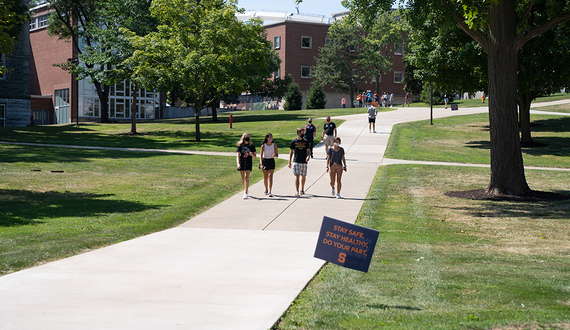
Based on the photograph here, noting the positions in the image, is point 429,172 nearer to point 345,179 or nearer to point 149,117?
point 345,179

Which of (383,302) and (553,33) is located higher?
(553,33)

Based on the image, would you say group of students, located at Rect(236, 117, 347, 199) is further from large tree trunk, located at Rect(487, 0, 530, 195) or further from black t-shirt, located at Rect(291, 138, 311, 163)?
large tree trunk, located at Rect(487, 0, 530, 195)

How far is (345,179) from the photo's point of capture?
18.9 m

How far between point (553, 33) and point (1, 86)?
46127 millimetres

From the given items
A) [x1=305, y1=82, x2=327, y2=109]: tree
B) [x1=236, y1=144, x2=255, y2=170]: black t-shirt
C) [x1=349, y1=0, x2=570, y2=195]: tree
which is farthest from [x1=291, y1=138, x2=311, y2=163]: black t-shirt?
[x1=305, y1=82, x2=327, y2=109]: tree

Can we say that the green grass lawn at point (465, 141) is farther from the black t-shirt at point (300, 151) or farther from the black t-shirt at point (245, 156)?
the black t-shirt at point (245, 156)

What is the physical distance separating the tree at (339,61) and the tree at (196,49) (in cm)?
3855

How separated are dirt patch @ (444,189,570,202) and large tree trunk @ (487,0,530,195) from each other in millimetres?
234

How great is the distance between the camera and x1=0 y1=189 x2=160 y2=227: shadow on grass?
1181cm

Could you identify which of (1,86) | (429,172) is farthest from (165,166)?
(1,86)

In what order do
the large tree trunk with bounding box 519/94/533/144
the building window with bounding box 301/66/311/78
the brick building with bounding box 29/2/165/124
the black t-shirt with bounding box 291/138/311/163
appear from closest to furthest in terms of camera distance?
the black t-shirt with bounding box 291/138/311/163, the large tree trunk with bounding box 519/94/533/144, the brick building with bounding box 29/2/165/124, the building window with bounding box 301/66/311/78

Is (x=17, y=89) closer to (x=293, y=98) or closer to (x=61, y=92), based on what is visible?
(x=61, y=92)

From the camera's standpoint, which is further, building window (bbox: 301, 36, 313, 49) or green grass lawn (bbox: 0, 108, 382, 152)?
building window (bbox: 301, 36, 313, 49)

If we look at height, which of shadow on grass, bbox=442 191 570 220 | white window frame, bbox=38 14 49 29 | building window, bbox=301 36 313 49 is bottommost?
shadow on grass, bbox=442 191 570 220
